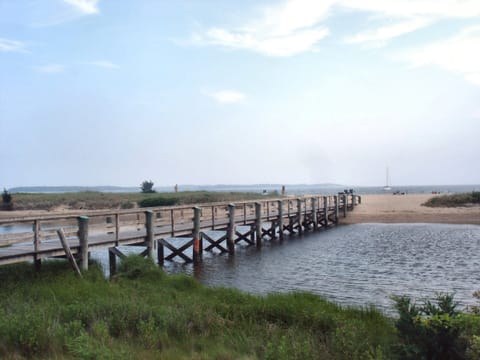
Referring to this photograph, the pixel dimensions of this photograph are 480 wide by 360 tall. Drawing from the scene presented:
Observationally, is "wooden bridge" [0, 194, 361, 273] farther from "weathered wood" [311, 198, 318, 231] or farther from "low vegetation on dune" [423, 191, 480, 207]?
"low vegetation on dune" [423, 191, 480, 207]

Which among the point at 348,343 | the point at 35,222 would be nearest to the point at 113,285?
the point at 35,222

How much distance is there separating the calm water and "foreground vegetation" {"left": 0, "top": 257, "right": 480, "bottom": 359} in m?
4.70

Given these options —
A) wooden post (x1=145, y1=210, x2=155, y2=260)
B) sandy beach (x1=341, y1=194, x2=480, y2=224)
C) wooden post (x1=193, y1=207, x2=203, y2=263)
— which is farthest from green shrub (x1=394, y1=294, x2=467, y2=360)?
sandy beach (x1=341, y1=194, x2=480, y2=224)

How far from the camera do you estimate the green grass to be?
6852 millimetres

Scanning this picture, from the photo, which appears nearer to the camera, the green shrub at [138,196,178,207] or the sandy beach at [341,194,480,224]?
the sandy beach at [341,194,480,224]

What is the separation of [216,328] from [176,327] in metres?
0.75

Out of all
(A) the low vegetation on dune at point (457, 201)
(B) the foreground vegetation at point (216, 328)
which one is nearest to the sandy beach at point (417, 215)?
(A) the low vegetation on dune at point (457, 201)

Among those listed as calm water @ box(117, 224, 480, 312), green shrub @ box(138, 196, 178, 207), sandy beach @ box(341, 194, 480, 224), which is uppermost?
green shrub @ box(138, 196, 178, 207)

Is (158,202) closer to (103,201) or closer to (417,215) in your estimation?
(103,201)

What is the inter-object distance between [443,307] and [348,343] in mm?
1543

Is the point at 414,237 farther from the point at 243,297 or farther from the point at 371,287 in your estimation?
the point at 243,297

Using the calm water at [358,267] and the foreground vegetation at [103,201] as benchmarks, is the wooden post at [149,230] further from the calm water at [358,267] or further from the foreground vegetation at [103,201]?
the foreground vegetation at [103,201]

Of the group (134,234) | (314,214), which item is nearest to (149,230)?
(134,234)

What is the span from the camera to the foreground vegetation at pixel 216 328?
20.7ft
